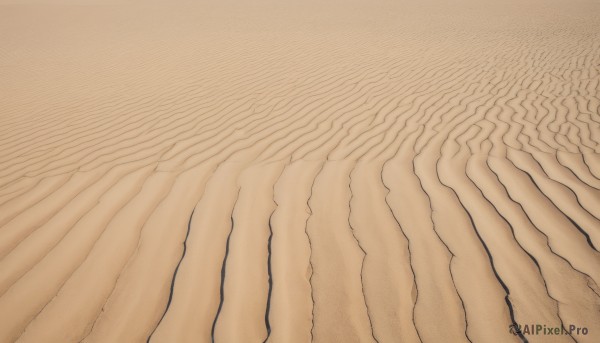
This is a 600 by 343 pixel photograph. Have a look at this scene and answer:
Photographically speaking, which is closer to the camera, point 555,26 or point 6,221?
point 6,221

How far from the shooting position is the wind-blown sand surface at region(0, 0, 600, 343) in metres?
1.63

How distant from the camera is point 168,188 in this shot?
2.78 m

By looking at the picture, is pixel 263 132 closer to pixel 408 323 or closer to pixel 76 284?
pixel 76 284

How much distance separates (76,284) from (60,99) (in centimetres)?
520

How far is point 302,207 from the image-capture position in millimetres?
2457

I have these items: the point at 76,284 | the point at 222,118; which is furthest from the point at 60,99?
the point at 76,284

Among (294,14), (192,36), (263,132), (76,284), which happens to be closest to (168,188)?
(76,284)

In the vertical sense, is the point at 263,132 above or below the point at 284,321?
above

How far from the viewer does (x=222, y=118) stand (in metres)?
4.54

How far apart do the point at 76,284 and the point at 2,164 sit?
2.56 metres

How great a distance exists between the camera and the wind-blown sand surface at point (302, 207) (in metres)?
1.63

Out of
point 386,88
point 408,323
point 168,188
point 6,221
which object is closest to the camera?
point 408,323

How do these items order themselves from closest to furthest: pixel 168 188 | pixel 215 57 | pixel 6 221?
pixel 6 221 < pixel 168 188 < pixel 215 57

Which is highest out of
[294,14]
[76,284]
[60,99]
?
[294,14]
